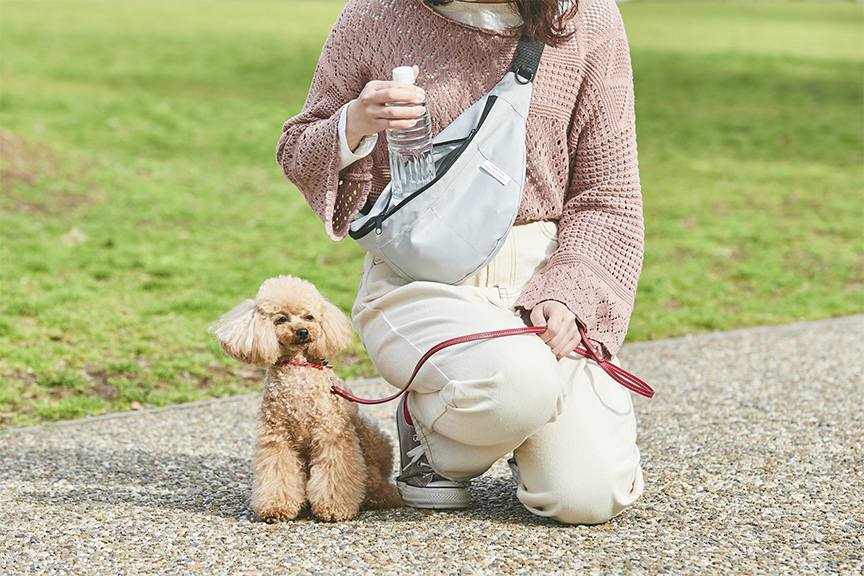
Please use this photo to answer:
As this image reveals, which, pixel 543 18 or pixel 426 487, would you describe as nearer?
pixel 543 18

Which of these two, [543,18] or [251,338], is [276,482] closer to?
[251,338]

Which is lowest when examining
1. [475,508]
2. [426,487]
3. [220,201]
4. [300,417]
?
[220,201]

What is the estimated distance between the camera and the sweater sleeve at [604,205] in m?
3.22

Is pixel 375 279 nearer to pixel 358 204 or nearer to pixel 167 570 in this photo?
pixel 358 204

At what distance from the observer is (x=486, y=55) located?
3.22 metres

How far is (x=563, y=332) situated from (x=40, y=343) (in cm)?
399

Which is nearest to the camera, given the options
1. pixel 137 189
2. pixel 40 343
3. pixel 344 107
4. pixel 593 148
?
pixel 344 107

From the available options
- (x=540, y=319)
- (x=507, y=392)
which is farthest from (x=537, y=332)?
(x=507, y=392)

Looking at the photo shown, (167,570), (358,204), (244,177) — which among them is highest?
(358,204)

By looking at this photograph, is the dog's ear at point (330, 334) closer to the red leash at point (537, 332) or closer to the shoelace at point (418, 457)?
the red leash at point (537, 332)

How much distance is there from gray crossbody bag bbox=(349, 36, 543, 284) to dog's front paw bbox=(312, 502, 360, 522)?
797 mm

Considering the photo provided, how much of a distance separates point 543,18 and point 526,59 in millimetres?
144

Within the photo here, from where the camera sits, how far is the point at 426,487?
332 cm

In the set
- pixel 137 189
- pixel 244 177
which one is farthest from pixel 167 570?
pixel 244 177
